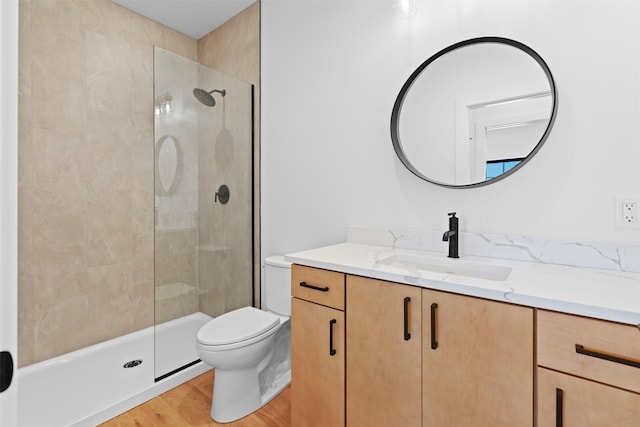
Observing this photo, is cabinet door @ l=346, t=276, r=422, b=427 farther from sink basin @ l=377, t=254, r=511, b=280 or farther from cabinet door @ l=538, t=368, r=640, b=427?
cabinet door @ l=538, t=368, r=640, b=427

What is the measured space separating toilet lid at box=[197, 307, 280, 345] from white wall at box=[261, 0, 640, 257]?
0.52m

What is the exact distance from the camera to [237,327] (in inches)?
69.4

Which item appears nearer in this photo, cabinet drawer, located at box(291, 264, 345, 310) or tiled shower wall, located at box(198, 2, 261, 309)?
cabinet drawer, located at box(291, 264, 345, 310)

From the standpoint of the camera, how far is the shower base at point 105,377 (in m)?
1.66

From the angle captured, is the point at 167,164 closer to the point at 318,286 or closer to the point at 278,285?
the point at 278,285

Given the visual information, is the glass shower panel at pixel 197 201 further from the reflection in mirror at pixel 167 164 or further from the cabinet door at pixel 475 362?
the cabinet door at pixel 475 362

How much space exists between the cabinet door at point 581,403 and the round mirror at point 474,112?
824 millimetres

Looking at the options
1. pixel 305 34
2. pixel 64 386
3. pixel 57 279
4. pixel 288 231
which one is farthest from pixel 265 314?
pixel 305 34

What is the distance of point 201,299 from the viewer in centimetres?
231

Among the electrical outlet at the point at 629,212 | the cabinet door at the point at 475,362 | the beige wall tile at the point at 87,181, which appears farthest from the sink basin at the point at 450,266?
the beige wall tile at the point at 87,181

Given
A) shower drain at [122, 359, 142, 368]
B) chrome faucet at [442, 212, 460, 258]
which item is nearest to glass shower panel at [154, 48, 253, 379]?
shower drain at [122, 359, 142, 368]

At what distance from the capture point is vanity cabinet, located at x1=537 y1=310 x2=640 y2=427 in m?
0.75

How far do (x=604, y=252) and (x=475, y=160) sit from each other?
58 cm

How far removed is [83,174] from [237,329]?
1526 mm
